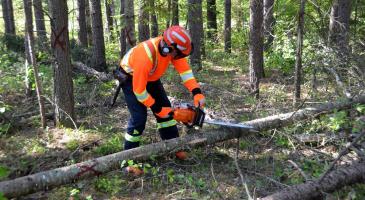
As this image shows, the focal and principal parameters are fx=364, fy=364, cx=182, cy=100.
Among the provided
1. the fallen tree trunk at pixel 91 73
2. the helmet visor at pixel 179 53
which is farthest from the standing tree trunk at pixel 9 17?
the helmet visor at pixel 179 53

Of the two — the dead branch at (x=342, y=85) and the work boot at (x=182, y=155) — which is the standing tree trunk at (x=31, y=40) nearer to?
the work boot at (x=182, y=155)

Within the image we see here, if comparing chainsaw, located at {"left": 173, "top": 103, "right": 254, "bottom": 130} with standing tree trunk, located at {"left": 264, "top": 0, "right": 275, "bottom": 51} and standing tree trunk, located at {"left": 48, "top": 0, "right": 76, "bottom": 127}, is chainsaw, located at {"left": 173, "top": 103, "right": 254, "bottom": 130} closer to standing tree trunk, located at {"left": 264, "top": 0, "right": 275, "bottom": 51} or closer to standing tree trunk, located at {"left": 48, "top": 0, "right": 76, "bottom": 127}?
standing tree trunk, located at {"left": 48, "top": 0, "right": 76, "bottom": 127}

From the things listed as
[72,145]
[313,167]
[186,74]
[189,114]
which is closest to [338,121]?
[313,167]

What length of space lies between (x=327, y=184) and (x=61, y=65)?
4.41 m

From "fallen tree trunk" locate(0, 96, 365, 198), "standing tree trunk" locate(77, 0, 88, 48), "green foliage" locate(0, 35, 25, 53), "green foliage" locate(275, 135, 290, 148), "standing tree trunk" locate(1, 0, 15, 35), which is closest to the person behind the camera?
"fallen tree trunk" locate(0, 96, 365, 198)

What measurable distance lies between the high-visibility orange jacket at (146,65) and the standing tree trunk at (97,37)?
20.4 ft

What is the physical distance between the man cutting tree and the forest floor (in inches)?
18.2

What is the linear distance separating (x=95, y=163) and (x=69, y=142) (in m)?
1.45

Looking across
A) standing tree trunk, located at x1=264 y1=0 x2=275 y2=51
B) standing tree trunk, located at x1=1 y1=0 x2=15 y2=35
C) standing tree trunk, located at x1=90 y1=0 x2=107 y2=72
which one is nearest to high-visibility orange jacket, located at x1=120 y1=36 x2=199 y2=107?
standing tree trunk, located at x1=264 y1=0 x2=275 y2=51

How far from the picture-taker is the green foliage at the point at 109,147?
17.8ft

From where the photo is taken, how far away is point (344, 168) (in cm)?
387

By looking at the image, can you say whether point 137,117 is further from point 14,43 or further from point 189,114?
point 14,43

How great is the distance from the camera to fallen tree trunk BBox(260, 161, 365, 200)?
3545 mm

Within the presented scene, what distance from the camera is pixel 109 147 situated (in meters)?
5.48
